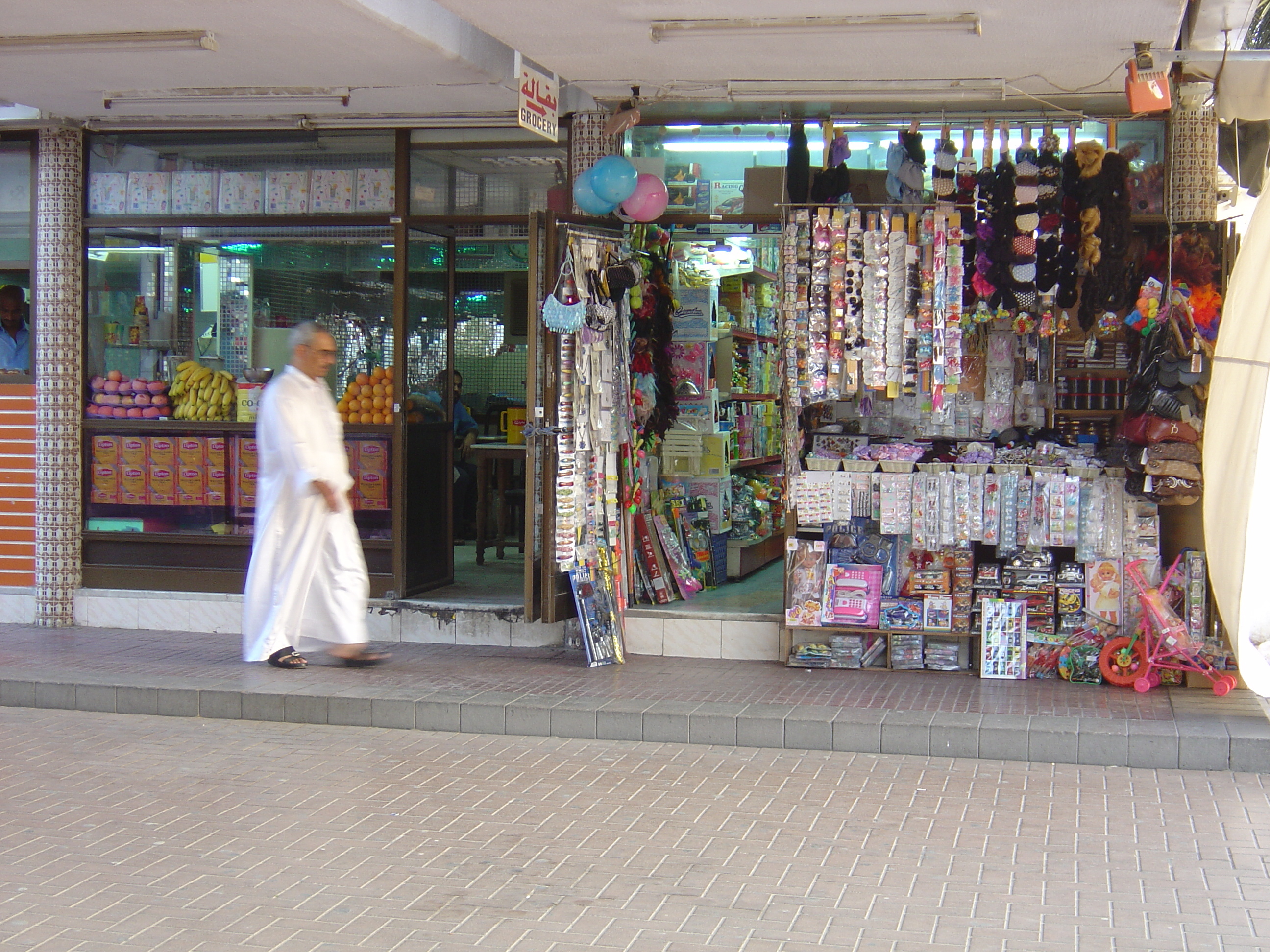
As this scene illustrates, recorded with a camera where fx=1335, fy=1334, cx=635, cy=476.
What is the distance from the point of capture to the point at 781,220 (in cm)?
826

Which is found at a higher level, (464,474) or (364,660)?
(464,474)

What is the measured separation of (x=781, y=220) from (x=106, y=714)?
16.1ft

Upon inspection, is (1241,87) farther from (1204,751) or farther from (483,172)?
(483,172)

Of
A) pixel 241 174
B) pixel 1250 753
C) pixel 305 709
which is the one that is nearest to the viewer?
pixel 1250 753

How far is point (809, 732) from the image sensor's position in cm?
681

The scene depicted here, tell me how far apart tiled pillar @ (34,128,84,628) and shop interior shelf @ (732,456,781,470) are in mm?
5031

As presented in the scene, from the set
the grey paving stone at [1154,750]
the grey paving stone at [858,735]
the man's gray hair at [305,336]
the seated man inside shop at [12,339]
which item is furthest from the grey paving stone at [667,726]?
the seated man inside shop at [12,339]

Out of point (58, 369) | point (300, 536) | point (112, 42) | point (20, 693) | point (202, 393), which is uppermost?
point (112, 42)

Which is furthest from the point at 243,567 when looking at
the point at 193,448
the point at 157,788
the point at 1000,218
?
the point at 1000,218

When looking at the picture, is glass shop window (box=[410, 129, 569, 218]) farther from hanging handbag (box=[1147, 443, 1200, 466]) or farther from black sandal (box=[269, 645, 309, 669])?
hanging handbag (box=[1147, 443, 1200, 466])

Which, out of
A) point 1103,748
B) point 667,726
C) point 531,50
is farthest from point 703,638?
point 531,50

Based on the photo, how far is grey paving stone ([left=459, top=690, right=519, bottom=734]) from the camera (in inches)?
280

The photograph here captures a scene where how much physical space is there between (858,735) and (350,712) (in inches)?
107

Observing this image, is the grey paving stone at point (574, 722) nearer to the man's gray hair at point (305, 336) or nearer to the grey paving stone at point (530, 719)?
the grey paving stone at point (530, 719)
